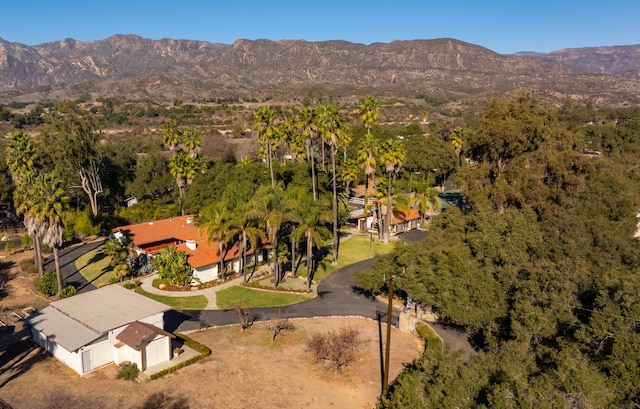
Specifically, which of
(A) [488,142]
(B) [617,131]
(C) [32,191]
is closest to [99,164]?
(C) [32,191]

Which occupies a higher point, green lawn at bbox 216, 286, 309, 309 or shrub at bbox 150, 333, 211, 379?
shrub at bbox 150, 333, 211, 379

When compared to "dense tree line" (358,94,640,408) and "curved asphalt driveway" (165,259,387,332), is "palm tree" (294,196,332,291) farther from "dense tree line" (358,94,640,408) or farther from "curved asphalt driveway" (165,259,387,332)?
"dense tree line" (358,94,640,408)

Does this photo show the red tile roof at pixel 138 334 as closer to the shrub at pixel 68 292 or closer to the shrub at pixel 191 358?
the shrub at pixel 191 358

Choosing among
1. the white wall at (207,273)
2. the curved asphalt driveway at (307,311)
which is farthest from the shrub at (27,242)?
the curved asphalt driveway at (307,311)

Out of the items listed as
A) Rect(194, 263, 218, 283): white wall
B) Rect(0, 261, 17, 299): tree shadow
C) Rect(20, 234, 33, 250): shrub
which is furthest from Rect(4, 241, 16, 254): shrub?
Rect(194, 263, 218, 283): white wall

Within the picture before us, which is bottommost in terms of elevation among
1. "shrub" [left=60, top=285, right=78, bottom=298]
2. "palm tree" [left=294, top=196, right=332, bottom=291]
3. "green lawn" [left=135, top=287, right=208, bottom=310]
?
"green lawn" [left=135, top=287, right=208, bottom=310]

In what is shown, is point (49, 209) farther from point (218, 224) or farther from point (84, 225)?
point (84, 225)
